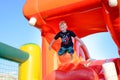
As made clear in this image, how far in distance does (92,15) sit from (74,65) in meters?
0.66

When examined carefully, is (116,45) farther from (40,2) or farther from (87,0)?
(40,2)

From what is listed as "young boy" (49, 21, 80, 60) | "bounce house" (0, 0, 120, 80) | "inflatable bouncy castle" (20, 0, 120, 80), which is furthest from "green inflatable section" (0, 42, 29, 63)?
"young boy" (49, 21, 80, 60)

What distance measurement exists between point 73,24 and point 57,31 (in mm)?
230

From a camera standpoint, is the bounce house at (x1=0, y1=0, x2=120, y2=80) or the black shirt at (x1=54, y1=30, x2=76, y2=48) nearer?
the bounce house at (x1=0, y1=0, x2=120, y2=80)

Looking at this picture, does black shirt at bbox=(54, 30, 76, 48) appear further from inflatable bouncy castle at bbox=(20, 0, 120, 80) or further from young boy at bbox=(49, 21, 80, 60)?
inflatable bouncy castle at bbox=(20, 0, 120, 80)

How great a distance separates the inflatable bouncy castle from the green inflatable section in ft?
0.84

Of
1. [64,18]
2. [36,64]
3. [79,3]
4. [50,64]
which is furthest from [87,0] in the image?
[36,64]

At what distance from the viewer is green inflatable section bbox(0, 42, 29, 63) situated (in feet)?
10.2

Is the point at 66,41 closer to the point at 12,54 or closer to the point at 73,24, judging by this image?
the point at 73,24

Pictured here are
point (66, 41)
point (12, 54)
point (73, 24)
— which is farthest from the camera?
point (73, 24)

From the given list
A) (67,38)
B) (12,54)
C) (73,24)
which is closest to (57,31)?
(73,24)

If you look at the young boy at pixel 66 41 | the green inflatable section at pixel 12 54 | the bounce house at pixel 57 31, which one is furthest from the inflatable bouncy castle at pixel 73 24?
the green inflatable section at pixel 12 54

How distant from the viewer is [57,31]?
3518mm

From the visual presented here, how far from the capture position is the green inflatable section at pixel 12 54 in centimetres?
311
